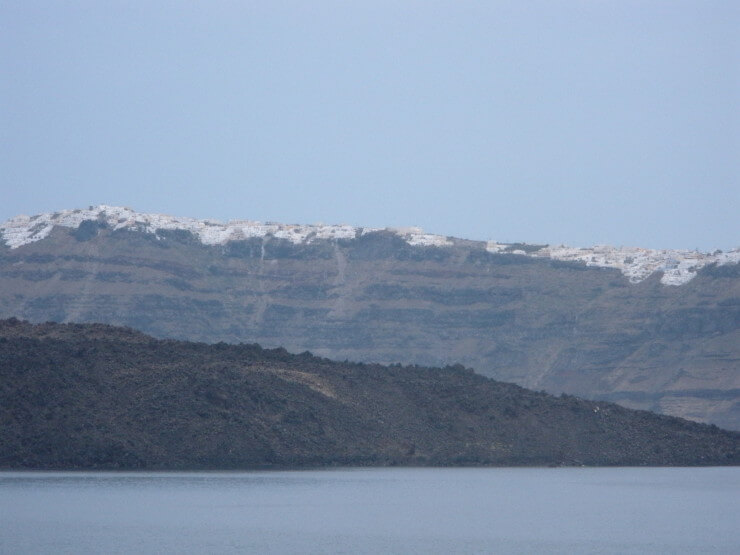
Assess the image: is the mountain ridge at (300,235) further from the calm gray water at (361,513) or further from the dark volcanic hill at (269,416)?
the calm gray water at (361,513)

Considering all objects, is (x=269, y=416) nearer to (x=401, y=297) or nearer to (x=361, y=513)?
(x=361, y=513)

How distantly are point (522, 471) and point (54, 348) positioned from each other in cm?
Result: 2630

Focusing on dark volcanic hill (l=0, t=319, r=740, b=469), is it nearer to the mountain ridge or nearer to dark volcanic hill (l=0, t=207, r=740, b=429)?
dark volcanic hill (l=0, t=207, r=740, b=429)

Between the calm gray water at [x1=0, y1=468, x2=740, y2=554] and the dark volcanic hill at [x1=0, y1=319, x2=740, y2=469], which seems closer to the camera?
the calm gray water at [x1=0, y1=468, x2=740, y2=554]

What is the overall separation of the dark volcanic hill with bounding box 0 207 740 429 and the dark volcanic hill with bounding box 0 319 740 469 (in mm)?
59657

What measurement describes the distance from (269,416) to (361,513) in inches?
879

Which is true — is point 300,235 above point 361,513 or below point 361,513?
above

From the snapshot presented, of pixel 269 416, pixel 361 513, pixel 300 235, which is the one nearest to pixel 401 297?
pixel 300 235

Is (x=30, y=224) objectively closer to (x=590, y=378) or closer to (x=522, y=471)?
(x=590, y=378)

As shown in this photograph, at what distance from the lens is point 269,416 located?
218 ft

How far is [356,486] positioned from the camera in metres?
55.8

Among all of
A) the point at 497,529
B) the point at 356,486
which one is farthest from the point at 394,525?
the point at 356,486

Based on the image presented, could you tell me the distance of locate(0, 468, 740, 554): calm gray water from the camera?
36.2 metres

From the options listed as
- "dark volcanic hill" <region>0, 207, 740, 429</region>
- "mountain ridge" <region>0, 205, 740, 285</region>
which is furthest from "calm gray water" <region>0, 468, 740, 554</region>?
"mountain ridge" <region>0, 205, 740, 285</region>
